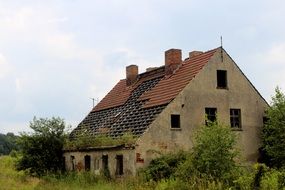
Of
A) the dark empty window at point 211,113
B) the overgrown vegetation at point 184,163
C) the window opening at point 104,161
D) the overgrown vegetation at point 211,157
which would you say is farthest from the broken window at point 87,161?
the overgrown vegetation at point 211,157

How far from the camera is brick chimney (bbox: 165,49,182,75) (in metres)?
32.6

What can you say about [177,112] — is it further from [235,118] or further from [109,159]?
[109,159]

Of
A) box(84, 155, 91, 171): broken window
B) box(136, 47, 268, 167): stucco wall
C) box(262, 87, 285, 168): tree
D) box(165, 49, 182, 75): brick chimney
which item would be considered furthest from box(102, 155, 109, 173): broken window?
box(262, 87, 285, 168): tree

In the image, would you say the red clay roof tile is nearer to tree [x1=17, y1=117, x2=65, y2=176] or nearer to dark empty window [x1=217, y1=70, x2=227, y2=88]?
dark empty window [x1=217, y1=70, x2=227, y2=88]

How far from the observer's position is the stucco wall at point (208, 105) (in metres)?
27.8

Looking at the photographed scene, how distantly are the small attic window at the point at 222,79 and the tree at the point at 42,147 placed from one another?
452 inches

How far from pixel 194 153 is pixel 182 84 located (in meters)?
6.09

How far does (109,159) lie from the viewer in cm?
2892

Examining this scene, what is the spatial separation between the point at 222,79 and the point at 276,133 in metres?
4.53

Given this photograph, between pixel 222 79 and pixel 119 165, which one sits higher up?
pixel 222 79

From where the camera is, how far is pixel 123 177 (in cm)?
2742

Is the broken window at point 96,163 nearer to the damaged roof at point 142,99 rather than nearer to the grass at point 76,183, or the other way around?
the grass at point 76,183

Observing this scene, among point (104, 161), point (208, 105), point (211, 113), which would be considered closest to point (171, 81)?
point (208, 105)

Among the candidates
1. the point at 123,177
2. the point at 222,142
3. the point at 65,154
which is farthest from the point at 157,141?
the point at 65,154
